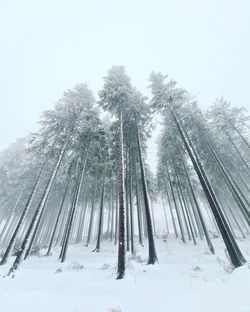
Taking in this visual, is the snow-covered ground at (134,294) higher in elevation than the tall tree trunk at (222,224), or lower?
lower

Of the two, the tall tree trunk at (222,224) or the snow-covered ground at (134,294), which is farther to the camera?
the tall tree trunk at (222,224)

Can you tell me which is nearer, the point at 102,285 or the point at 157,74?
the point at 102,285

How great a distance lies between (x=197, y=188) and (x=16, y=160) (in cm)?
2772

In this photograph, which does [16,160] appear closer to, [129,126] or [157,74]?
[129,126]

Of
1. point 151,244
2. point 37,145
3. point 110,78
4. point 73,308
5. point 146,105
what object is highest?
point 110,78

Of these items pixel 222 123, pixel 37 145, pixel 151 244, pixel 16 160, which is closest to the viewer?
pixel 151 244

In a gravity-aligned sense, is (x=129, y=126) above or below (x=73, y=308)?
above

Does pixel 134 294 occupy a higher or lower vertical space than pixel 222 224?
lower

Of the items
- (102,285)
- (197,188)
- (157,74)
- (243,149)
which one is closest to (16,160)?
(157,74)

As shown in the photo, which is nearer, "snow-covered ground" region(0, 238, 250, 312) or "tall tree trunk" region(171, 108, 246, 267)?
"snow-covered ground" region(0, 238, 250, 312)

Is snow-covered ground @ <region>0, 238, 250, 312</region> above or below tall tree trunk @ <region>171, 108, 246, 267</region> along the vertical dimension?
below

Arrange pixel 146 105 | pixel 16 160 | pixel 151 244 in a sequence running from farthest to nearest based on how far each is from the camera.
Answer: pixel 16 160 < pixel 146 105 < pixel 151 244

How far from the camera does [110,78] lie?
17094mm

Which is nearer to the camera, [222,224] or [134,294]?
[134,294]
